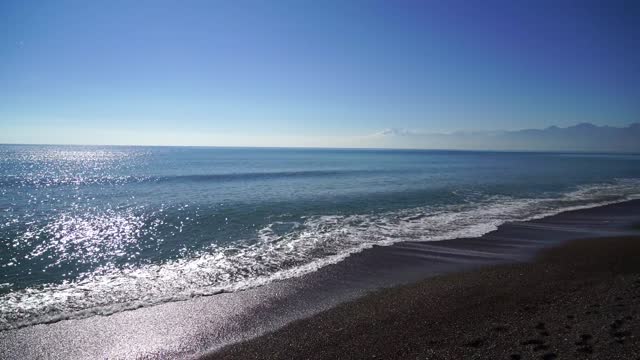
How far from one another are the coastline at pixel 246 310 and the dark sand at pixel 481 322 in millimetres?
647

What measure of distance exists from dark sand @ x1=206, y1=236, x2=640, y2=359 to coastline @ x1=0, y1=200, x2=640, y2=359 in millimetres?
647

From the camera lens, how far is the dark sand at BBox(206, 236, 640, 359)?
6.54m

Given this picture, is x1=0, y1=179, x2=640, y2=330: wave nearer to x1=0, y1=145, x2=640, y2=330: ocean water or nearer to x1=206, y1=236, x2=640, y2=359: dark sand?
x1=0, y1=145, x2=640, y2=330: ocean water

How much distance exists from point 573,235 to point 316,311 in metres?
14.9

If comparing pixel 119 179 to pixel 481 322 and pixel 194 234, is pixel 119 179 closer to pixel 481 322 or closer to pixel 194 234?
pixel 194 234

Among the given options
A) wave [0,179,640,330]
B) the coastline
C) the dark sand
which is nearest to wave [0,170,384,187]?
wave [0,179,640,330]

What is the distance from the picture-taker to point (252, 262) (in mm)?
13031

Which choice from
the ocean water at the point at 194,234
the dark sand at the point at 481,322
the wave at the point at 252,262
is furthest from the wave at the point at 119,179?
the dark sand at the point at 481,322

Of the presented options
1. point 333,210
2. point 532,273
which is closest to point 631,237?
point 532,273

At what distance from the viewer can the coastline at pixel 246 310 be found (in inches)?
291

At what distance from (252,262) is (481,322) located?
8.35 metres

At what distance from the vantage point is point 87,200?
94.4ft

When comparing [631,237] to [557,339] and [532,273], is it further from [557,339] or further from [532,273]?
[557,339]

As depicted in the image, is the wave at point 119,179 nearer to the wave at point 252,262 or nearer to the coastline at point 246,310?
the wave at point 252,262
